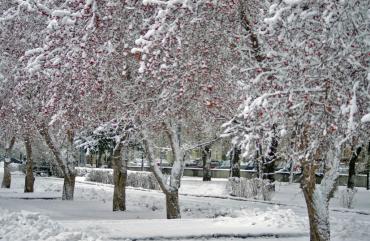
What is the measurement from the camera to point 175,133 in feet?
52.7

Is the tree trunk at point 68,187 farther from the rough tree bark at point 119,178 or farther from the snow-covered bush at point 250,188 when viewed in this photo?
the snow-covered bush at point 250,188

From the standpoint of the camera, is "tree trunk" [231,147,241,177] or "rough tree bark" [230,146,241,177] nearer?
"rough tree bark" [230,146,241,177]

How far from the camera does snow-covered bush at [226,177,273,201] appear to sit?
25.8 m

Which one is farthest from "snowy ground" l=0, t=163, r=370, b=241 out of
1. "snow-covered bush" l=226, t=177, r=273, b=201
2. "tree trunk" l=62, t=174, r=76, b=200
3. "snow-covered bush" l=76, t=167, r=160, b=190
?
"snow-covered bush" l=76, t=167, r=160, b=190

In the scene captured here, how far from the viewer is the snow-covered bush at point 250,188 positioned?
84.7ft

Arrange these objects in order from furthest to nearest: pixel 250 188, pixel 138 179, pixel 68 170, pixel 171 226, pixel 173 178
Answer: pixel 138 179 → pixel 250 188 → pixel 68 170 → pixel 173 178 → pixel 171 226

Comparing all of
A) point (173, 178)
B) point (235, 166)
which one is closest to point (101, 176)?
point (235, 166)

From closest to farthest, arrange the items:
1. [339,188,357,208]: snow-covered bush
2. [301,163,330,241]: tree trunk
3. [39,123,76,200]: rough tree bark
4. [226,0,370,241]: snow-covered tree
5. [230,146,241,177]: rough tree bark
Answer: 1. [226,0,370,241]: snow-covered tree
2. [301,163,330,241]: tree trunk
3. [230,146,241,177]: rough tree bark
4. [339,188,357,208]: snow-covered bush
5. [39,123,76,200]: rough tree bark

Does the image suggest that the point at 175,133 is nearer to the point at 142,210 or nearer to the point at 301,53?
the point at 142,210

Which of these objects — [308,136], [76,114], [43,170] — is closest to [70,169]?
[76,114]

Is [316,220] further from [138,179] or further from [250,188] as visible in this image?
[138,179]

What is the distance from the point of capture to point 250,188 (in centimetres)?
2688

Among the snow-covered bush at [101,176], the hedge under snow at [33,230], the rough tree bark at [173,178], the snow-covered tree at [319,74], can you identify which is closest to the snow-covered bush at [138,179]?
the snow-covered bush at [101,176]

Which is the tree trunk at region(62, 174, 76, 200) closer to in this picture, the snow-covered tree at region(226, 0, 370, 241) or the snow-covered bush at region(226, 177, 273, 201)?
the snow-covered bush at region(226, 177, 273, 201)
